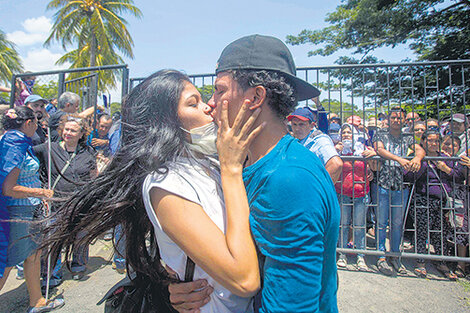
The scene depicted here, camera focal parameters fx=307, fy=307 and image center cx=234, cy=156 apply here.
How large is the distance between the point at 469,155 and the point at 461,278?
68.4 inches

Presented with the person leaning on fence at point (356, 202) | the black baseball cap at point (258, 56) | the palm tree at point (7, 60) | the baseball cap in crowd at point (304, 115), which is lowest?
the person leaning on fence at point (356, 202)

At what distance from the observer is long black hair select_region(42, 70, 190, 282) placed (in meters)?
1.46

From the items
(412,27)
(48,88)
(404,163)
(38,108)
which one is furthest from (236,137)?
(412,27)

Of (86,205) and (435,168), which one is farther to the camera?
(435,168)

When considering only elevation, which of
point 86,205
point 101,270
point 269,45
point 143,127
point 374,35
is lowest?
point 101,270

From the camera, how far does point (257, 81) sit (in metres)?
1.26

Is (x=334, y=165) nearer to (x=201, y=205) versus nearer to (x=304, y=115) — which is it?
(x=304, y=115)

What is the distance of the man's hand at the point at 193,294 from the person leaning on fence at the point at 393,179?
369 cm

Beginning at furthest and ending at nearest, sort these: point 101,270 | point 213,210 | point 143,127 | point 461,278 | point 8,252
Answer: point 101,270, point 461,278, point 8,252, point 143,127, point 213,210

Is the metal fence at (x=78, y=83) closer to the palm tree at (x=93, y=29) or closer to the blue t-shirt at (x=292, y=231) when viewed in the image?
the blue t-shirt at (x=292, y=231)

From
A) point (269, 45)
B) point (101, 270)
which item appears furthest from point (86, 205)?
point (101, 270)

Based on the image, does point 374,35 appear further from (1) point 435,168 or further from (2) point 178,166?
(2) point 178,166

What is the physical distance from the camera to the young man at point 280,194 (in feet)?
3.28

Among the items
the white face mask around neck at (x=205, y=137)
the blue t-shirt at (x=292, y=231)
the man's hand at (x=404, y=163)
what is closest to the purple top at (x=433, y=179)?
the man's hand at (x=404, y=163)
